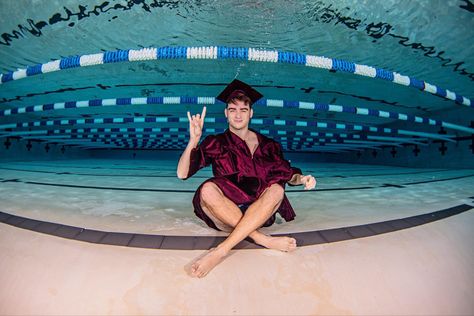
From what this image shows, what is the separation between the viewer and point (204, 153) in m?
1.34

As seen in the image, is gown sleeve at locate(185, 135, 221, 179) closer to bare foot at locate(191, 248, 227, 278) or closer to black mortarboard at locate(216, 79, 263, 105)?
black mortarboard at locate(216, 79, 263, 105)

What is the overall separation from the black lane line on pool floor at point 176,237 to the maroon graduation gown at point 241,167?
19 cm

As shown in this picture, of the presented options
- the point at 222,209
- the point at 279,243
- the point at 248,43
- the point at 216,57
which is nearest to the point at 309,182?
the point at 279,243

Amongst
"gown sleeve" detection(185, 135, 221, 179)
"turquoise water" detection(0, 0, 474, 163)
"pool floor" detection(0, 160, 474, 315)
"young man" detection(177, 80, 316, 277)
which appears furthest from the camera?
"turquoise water" detection(0, 0, 474, 163)

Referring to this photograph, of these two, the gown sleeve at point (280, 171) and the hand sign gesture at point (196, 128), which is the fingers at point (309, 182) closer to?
the gown sleeve at point (280, 171)

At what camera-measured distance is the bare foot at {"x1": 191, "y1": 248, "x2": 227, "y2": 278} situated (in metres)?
0.87

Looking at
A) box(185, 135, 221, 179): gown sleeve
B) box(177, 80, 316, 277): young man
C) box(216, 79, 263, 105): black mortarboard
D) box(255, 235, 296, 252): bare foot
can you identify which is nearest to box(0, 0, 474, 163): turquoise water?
box(216, 79, 263, 105): black mortarboard

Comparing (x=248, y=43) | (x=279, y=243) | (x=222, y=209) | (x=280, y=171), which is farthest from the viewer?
(x=248, y=43)

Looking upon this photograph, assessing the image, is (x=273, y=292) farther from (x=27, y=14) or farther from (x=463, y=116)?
(x=463, y=116)

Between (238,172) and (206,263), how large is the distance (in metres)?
0.57

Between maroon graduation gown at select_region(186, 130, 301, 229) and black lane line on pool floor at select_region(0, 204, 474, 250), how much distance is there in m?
0.19

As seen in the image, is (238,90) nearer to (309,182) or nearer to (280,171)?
(280,171)

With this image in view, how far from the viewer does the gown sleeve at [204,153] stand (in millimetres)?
1272

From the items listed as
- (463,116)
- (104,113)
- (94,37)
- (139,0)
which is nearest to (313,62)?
(139,0)
